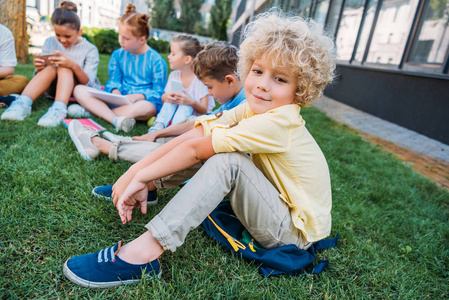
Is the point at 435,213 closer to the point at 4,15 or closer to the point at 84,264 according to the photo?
the point at 84,264

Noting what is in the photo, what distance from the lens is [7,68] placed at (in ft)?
10.6

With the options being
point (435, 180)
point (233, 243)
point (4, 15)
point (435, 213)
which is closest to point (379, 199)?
point (435, 213)

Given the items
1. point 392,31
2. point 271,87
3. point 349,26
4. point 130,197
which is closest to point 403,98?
point 392,31

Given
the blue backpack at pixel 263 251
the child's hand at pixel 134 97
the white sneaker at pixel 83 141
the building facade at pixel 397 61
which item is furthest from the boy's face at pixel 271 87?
the building facade at pixel 397 61

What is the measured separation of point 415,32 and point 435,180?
3.85 m

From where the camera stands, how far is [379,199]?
2541mm

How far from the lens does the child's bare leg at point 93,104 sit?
124 inches

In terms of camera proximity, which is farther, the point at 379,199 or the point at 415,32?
the point at 415,32

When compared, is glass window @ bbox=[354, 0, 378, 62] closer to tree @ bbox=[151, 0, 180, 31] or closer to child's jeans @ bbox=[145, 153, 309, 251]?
child's jeans @ bbox=[145, 153, 309, 251]

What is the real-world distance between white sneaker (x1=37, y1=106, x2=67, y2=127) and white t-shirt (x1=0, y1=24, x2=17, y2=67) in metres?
0.87

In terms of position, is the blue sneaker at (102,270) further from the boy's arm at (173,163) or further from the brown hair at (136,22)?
the brown hair at (136,22)

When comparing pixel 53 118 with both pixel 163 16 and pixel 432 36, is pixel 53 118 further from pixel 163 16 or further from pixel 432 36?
pixel 163 16

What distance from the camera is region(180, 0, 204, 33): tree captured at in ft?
105

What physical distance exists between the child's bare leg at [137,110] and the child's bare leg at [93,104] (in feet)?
0.30
